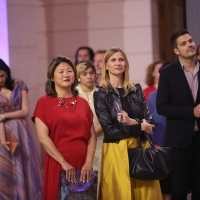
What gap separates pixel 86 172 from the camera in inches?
177

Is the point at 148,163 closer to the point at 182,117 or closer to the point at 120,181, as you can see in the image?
the point at 120,181

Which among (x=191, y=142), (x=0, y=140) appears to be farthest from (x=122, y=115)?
(x=0, y=140)

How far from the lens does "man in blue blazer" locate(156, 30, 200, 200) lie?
16.8 ft

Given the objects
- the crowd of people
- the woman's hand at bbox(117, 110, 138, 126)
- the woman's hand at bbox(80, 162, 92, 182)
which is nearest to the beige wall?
the crowd of people

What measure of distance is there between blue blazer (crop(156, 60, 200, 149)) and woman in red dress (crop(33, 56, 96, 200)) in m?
0.79

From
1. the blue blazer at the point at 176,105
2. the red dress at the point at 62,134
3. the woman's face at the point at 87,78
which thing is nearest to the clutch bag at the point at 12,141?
the woman's face at the point at 87,78

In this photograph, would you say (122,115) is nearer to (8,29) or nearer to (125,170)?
(125,170)

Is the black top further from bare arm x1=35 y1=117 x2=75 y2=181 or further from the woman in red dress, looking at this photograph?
bare arm x1=35 y1=117 x2=75 y2=181

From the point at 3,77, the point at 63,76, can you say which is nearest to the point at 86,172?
the point at 63,76

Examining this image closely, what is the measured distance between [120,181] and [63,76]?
848mm

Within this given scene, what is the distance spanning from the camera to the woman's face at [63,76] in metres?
4.60

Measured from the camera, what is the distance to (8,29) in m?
6.76

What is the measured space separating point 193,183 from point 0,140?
5.67ft

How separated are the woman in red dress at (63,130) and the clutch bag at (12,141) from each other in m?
1.24
